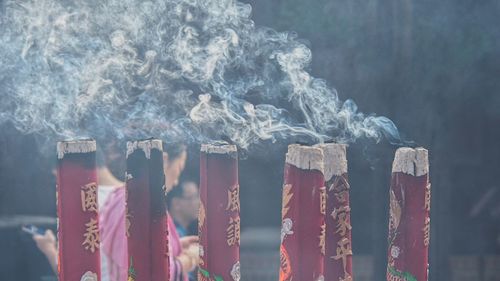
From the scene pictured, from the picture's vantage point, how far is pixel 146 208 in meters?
2.96

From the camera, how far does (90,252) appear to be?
9.69 ft

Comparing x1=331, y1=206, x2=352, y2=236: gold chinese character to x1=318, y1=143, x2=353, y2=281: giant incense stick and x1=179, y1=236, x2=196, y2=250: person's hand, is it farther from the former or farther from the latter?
x1=179, y1=236, x2=196, y2=250: person's hand

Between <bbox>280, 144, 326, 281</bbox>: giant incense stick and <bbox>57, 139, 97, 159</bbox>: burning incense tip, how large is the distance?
34.2 inches

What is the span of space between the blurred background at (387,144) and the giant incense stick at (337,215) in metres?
2.52

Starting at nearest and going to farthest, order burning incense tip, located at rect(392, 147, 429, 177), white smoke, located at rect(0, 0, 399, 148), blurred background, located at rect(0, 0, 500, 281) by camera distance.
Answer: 1. burning incense tip, located at rect(392, 147, 429, 177)
2. white smoke, located at rect(0, 0, 399, 148)
3. blurred background, located at rect(0, 0, 500, 281)

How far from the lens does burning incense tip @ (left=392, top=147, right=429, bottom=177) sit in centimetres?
310

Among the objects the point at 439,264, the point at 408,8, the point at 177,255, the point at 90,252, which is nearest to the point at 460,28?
the point at 408,8

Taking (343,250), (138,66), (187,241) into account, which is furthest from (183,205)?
(343,250)

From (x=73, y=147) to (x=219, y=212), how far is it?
2.26ft

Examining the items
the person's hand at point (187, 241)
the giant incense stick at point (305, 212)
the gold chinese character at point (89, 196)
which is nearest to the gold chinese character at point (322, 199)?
the giant incense stick at point (305, 212)

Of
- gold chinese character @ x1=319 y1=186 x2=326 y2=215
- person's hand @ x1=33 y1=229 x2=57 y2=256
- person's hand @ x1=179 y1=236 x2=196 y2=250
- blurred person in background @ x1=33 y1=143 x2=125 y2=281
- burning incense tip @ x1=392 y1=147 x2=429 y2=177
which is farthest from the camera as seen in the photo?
person's hand @ x1=33 y1=229 x2=57 y2=256

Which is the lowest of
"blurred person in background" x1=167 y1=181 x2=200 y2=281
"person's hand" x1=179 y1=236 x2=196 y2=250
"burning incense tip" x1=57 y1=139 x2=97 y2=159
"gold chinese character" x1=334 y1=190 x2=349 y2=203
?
"person's hand" x1=179 y1=236 x2=196 y2=250

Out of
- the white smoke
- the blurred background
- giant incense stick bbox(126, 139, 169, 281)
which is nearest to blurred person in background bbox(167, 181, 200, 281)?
the blurred background

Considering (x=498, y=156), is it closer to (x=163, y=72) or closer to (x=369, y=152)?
(x=369, y=152)
